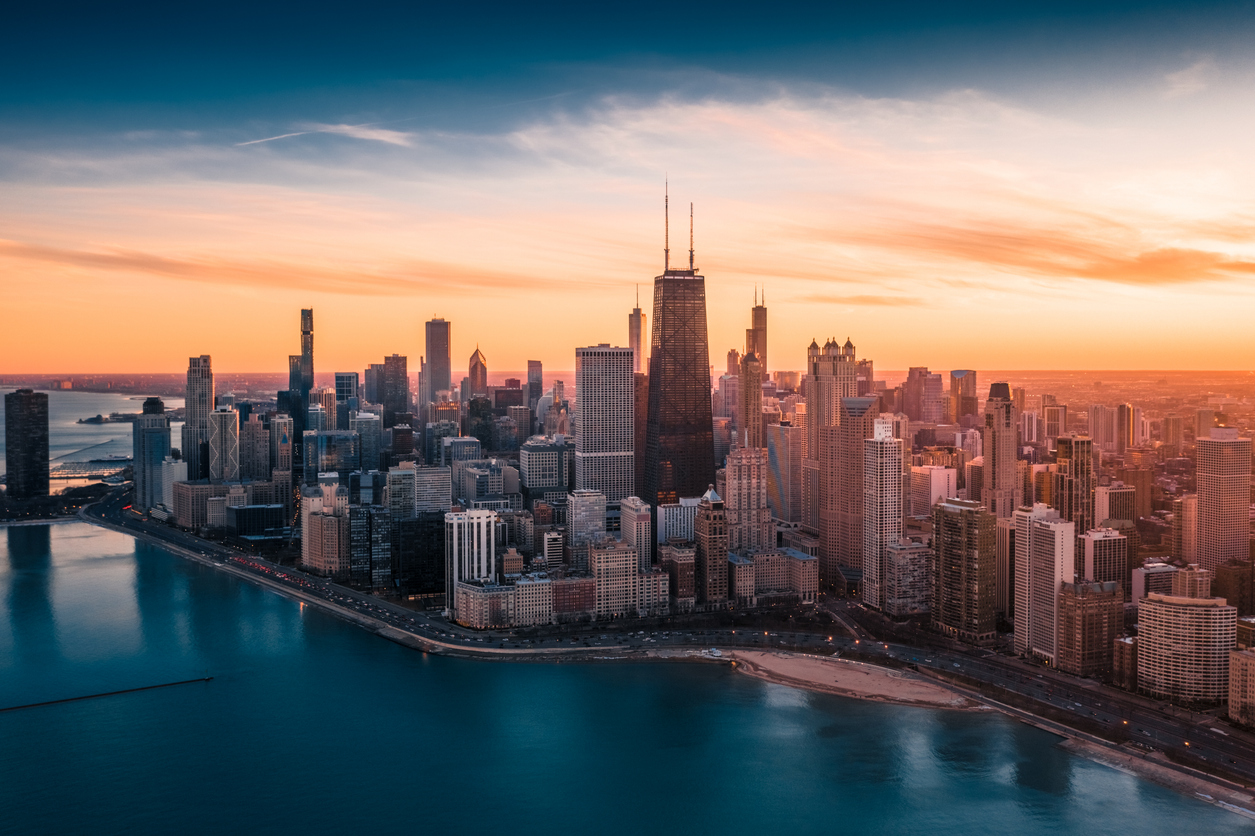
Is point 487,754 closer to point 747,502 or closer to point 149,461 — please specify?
point 747,502

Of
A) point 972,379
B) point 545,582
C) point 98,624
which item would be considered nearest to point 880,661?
point 545,582

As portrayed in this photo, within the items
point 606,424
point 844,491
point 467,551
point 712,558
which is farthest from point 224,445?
point 844,491

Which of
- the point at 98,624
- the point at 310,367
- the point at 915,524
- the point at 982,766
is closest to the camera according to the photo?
the point at 982,766

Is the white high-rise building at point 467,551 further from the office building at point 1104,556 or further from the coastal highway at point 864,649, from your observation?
the office building at point 1104,556

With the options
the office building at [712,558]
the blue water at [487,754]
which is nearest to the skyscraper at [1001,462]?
the office building at [712,558]

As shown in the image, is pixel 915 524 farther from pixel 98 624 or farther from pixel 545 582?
pixel 98 624

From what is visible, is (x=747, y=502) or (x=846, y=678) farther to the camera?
(x=747, y=502)
